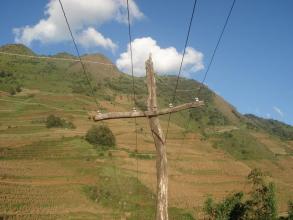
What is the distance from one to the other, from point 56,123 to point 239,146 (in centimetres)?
4548

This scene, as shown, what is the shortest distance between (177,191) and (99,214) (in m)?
14.7

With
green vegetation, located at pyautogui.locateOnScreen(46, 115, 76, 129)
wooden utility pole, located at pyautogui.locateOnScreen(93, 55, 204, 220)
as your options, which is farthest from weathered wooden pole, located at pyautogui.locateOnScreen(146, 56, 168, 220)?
green vegetation, located at pyautogui.locateOnScreen(46, 115, 76, 129)

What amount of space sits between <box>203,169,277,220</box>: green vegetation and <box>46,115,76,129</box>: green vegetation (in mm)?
46839

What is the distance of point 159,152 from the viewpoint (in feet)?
28.7

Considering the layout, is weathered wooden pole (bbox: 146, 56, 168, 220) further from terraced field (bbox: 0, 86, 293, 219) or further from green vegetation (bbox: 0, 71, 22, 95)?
green vegetation (bbox: 0, 71, 22, 95)

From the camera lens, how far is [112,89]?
128m

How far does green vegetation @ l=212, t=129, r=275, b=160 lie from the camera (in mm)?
86562

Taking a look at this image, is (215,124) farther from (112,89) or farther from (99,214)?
(99,214)

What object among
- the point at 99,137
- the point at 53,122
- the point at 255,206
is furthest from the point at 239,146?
the point at 255,206

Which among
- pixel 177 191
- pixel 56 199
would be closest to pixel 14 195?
pixel 56 199

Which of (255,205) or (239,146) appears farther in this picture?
(239,146)

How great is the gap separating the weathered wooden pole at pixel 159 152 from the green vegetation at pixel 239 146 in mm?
77367

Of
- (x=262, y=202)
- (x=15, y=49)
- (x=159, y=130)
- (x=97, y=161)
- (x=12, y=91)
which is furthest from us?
(x=15, y=49)

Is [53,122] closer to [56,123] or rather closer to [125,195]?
[56,123]
